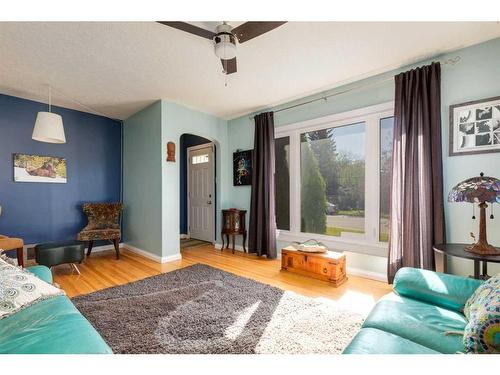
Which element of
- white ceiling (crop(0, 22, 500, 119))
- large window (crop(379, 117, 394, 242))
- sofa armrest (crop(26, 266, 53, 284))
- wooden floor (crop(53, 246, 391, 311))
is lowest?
wooden floor (crop(53, 246, 391, 311))

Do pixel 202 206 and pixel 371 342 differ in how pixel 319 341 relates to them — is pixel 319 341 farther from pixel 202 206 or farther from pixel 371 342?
pixel 202 206

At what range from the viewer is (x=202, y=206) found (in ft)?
17.6

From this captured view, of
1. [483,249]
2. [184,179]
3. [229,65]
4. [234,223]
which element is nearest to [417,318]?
[483,249]

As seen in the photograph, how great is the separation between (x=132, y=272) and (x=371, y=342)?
3.11 metres

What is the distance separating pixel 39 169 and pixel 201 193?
284cm

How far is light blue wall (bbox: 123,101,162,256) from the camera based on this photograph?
12.5ft

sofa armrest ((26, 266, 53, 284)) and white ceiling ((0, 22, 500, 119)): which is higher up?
white ceiling ((0, 22, 500, 119))

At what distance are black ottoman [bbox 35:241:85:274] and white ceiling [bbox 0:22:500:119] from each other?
7.03ft

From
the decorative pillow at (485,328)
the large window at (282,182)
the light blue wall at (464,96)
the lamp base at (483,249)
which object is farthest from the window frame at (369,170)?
the decorative pillow at (485,328)

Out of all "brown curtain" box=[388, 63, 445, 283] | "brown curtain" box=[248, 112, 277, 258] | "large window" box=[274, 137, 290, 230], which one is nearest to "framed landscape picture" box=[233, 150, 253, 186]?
"brown curtain" box=[248, 112, 277, 258]

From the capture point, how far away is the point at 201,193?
542 cm

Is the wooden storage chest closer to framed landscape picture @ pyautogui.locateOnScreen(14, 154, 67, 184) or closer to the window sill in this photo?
the window sill

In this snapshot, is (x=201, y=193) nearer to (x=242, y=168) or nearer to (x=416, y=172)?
(x=242, y=168)

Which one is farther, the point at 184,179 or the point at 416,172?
the point at 184,179
